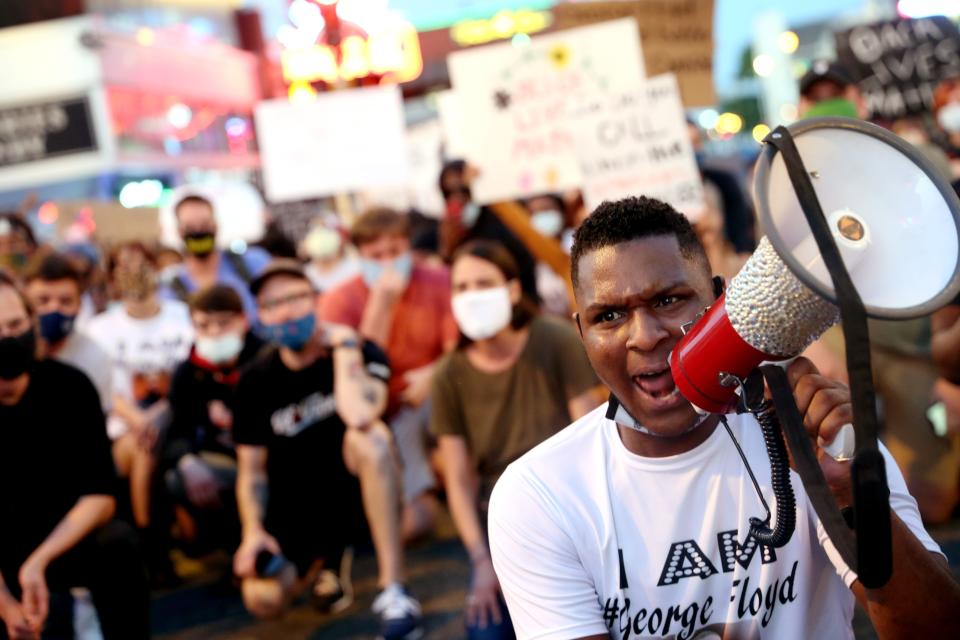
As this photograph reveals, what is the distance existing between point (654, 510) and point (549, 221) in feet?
18.2

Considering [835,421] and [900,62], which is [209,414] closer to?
[835,421]

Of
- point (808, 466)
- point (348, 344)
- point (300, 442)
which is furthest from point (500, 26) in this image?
point (808, 466)

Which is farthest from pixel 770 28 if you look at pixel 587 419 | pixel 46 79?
pixel 587 419

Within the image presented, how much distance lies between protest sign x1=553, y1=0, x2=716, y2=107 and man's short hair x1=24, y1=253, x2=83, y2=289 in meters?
3.01

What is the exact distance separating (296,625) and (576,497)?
367 centimetres

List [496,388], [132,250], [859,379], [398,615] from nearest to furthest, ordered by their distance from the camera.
→ 1. [859,379]
2. [496,388]
3. [398,615]
4. [132,250]

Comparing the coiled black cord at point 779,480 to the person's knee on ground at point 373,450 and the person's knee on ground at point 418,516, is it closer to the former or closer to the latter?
the person's knee on ground at point 373,450

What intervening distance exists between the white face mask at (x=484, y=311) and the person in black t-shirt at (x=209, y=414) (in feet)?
5.46

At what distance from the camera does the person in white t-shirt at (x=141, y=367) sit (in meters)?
6.54

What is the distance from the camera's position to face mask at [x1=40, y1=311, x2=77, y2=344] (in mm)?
6379

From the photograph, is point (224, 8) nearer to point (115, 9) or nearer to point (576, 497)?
point (115, 9)

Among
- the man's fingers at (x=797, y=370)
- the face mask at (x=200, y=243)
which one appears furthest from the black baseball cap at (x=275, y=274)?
the man's fingers at (x=797, y=370)

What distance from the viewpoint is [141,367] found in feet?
23.1

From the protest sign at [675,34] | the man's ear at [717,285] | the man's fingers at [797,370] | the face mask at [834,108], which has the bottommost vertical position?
the man's fingers at [797,370]
